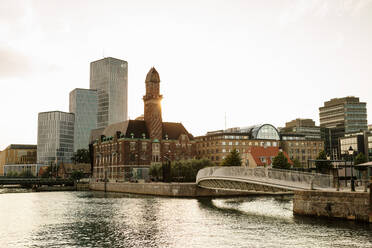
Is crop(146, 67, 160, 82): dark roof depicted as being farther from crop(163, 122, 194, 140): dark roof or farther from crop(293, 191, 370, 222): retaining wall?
crop(293, 191, 370, 222): retaining wall

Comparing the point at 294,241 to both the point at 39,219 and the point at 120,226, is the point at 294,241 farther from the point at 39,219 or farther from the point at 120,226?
the point at 39,219

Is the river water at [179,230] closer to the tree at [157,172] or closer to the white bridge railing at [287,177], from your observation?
the white bridge railing at [287,177]

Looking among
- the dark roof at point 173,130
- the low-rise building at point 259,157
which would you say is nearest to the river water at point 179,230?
the low-rise building at point 259,157

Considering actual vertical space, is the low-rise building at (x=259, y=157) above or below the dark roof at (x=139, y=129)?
below

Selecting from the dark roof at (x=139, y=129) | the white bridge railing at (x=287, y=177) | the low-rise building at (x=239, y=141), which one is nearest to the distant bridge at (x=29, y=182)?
the dark roof at (x=139, y=129)

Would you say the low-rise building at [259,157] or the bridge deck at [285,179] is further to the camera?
the low-rise building at [259,157]

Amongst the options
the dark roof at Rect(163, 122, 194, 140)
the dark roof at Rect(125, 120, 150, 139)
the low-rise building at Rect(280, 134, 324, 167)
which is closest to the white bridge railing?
the dark roof at Rect(125, 120, 150, 139)

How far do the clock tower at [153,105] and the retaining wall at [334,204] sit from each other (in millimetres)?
104226

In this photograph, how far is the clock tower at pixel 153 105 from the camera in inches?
5787

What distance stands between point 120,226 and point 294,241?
1916 cm

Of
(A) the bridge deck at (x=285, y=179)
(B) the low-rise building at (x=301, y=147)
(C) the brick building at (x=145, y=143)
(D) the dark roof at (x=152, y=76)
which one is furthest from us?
(B) the low-rise building at (x=301, y=147)

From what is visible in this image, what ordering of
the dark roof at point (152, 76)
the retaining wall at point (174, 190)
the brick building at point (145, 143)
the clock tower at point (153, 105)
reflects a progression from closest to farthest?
the retaining wall at point (174, 190)
the brick building at point (145, 143)
the clock tower at point (153, 105)
the dark roof at point (152, 76)

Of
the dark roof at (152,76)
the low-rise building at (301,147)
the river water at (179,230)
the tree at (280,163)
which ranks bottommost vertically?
the river water at (179,230)

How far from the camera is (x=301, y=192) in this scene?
4547 cm
